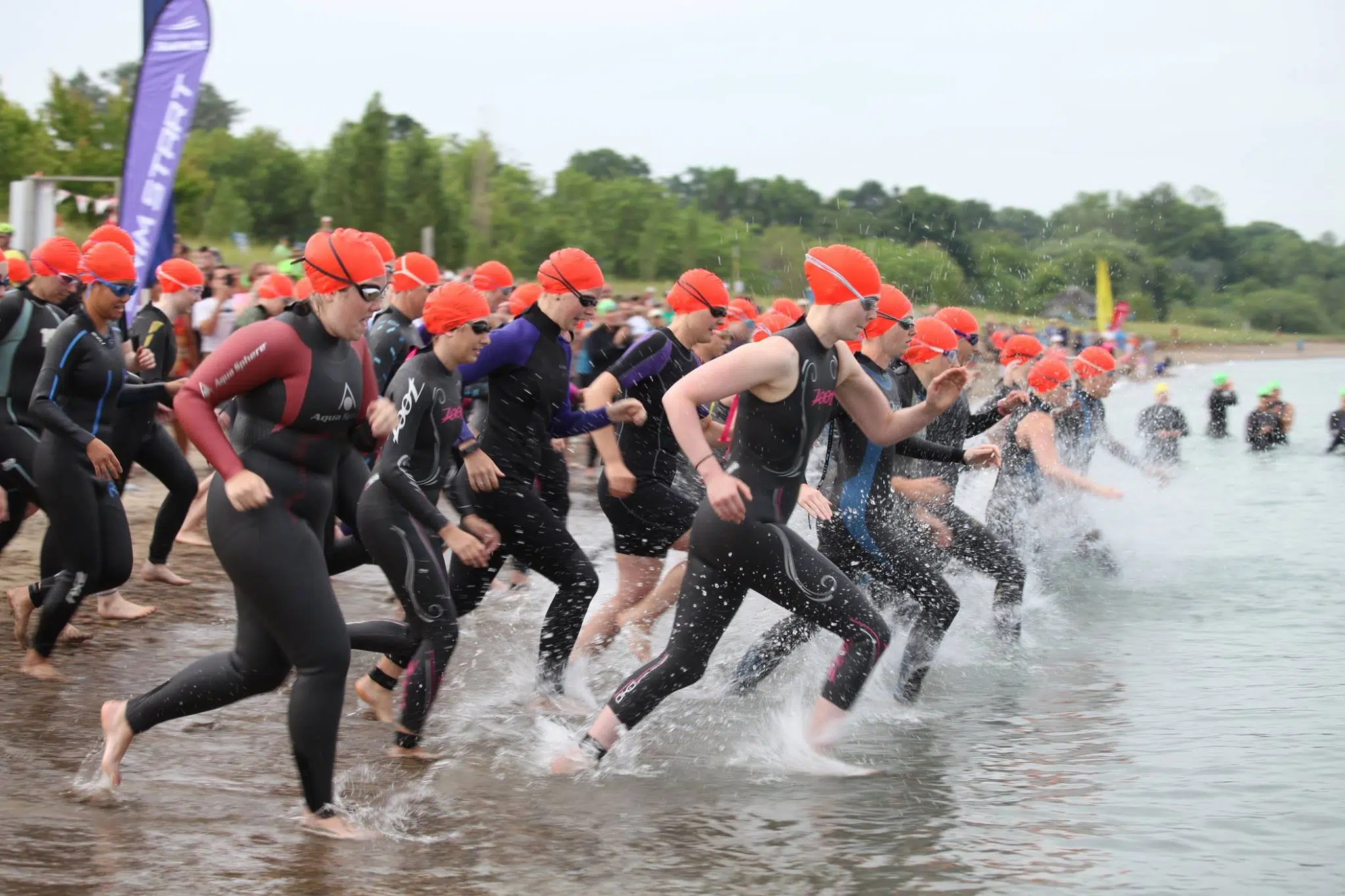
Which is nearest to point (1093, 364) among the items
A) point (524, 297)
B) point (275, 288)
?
point (524, 297)

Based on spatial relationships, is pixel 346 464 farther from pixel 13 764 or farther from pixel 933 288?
pixel 933 288

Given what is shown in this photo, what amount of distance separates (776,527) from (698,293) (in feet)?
6.57

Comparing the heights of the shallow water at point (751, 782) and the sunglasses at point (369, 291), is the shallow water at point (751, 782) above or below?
below

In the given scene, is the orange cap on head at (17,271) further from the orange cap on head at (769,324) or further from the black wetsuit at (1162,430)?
the black wetsuit at (1162,430)

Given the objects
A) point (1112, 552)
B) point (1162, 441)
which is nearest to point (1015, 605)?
point (1112, 552)

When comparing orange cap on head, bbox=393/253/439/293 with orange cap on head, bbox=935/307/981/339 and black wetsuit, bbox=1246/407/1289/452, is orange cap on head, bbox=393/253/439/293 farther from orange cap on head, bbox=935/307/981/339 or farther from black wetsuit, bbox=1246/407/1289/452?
black wetsuit, bbox=1246/407/1289/452

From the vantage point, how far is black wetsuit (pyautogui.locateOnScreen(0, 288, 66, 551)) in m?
6.63

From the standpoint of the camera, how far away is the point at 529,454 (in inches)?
238

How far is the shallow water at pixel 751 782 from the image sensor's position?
4301 millimetres

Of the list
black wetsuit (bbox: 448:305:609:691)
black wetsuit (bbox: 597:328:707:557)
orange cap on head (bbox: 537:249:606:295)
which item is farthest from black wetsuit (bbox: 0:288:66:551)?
black wetsuit (bbox: 597:328:707:557)

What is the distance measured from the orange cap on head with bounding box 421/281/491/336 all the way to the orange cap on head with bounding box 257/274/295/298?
12.6 feet

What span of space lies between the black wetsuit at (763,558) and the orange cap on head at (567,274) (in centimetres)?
127

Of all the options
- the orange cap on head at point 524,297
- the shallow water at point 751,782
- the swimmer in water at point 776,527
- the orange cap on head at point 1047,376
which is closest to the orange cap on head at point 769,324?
the orange cap on head at point 524,297

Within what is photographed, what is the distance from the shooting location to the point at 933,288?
2188 centimetres
